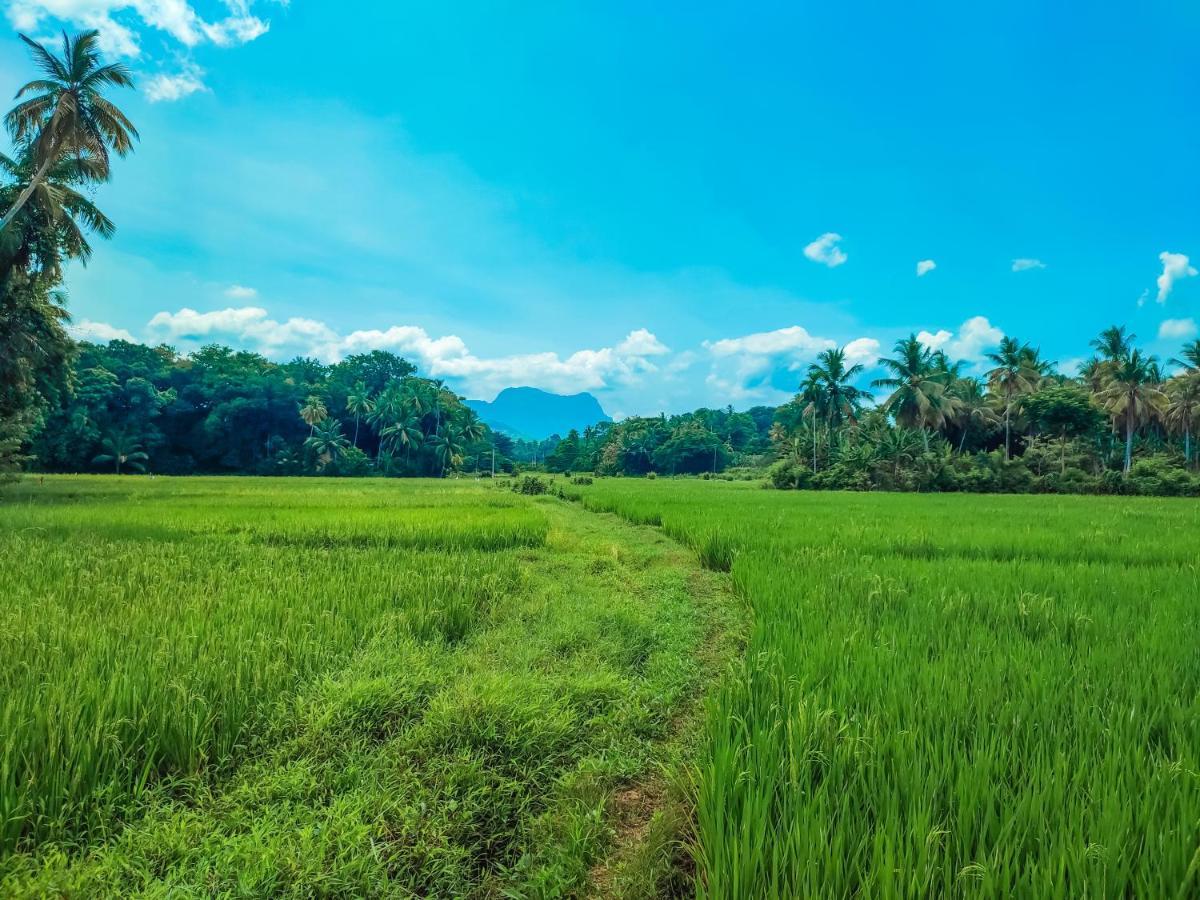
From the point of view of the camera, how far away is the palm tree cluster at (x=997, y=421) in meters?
32.2

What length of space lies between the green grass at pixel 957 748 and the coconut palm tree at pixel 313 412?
5573 centimetres

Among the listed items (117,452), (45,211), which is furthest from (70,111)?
(117,452)

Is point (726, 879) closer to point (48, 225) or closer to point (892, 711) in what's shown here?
point (892, 711)

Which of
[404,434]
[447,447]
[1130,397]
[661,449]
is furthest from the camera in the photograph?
[661,449]

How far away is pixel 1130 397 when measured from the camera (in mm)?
33031

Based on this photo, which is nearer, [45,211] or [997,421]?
[45,211]

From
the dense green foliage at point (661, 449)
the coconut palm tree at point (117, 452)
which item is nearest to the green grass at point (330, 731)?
the coconut palm tree at point (117, 452)

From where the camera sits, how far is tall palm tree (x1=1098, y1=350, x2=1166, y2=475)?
32.9 metres

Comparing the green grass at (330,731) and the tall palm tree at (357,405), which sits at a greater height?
the tall palm tree at (357,405)

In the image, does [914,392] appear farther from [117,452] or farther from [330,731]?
[117,452]

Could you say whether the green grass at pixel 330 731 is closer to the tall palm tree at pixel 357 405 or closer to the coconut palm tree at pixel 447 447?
the coconut palm tree at pixel 447 447

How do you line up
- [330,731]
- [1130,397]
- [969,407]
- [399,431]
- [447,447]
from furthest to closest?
[447,447] → [399,431] → [969,407] → [1130,397] → [330,731]

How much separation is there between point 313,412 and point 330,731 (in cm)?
5617

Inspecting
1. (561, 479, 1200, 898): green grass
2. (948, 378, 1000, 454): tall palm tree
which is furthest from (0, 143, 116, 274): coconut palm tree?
(948, 378, 1000, 454): tall palm tree
